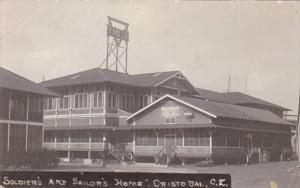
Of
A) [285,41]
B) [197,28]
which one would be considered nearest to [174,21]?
[197,28]

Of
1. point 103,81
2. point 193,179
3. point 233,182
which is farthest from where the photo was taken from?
point 103,81

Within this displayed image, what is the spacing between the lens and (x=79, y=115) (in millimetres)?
12828

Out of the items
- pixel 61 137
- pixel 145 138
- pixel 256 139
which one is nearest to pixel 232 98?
pixel 256 139

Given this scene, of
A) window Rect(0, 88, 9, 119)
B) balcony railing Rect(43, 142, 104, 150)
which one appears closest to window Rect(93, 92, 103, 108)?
balcony railing Rect(43, 142, 104, 150)

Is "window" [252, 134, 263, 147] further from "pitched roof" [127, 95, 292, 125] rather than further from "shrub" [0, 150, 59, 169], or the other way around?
"shrub" [0, 150, 59, 169]

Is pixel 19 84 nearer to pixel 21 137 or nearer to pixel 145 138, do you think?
pixel 21 137

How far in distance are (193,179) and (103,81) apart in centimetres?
486

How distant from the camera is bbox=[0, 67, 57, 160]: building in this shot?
13.8m

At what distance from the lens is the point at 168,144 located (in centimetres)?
1527

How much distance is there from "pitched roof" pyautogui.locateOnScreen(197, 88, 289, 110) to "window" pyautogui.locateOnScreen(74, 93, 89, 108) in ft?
10.0

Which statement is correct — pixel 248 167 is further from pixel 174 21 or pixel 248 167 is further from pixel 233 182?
pixel 174 21

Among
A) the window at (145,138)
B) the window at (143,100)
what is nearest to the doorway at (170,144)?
the window at (145,138)

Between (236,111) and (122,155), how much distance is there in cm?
325

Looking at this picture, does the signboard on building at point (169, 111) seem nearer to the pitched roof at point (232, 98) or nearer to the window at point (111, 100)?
the pitched roof at point (232, 98)
